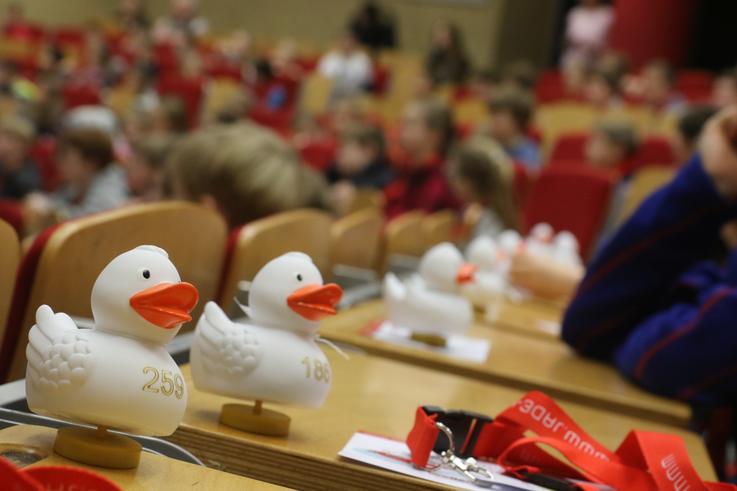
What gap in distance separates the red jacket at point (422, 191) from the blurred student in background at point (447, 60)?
503cm

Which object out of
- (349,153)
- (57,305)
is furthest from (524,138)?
(57,305)

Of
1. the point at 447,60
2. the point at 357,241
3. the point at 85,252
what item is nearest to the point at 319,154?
the point at 357,241

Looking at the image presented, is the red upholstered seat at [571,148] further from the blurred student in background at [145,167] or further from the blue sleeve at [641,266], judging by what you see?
the blue sleeve at [641,266]

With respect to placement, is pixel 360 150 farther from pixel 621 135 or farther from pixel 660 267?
pixel 660 267

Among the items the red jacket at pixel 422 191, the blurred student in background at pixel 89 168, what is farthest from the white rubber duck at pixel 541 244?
the blurred student in background at pixel 89 168

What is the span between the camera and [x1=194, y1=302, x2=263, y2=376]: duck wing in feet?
2.62

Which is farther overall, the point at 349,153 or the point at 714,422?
the point at 349,153

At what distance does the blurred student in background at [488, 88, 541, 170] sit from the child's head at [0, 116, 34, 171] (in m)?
2.33

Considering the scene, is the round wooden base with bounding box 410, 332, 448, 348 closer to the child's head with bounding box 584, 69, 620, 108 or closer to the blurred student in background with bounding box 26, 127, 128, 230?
the blurred student in background with bounding box 26, 127, 128, 230

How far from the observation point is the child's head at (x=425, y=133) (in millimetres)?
4293

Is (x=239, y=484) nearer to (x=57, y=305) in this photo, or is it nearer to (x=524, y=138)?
(x=57, y=305)

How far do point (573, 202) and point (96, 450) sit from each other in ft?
8.87

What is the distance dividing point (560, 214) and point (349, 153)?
1.85m

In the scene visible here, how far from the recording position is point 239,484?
66cm
